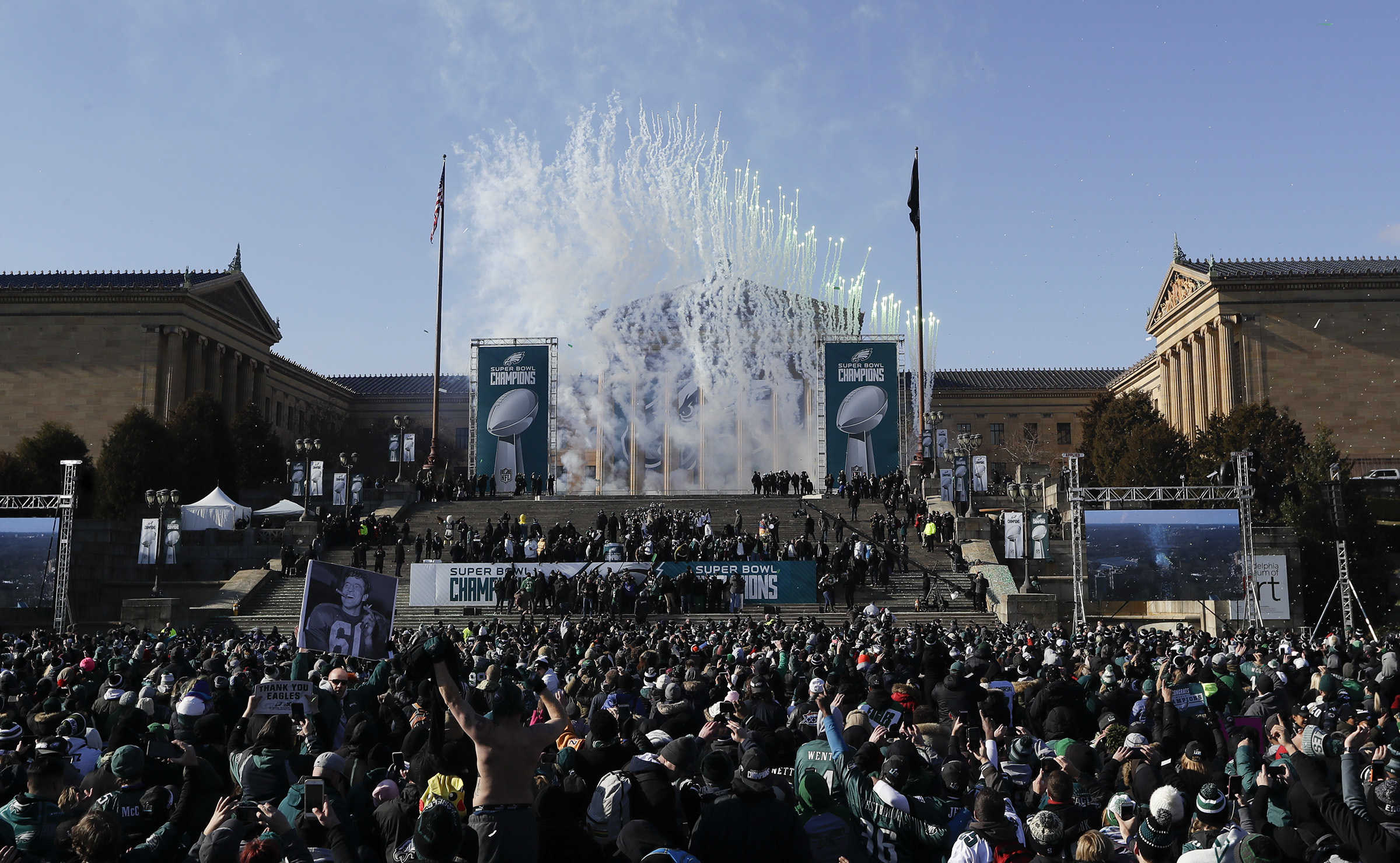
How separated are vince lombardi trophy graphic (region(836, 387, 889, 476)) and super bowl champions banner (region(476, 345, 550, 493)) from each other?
12.0 m

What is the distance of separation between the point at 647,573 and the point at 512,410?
1522 cm

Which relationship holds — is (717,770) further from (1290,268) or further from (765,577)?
(1290,268)

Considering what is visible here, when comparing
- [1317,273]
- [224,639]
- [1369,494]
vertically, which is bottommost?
[224,639]

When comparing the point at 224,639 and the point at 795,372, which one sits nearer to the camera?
the point at 224,639

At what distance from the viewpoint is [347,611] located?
14.7 meters

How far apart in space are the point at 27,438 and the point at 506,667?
5533 centimetres

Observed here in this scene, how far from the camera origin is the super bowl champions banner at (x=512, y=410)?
47938 millimetres

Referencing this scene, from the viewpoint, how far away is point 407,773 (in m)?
7.82

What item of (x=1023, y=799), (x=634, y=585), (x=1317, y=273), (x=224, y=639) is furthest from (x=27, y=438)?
(x=1317, y=273)

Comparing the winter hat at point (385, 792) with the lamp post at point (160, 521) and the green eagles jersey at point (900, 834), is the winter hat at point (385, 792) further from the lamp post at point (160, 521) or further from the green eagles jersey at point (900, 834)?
the lamp post at point (160, 521)

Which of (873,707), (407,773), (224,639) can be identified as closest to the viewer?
(407,773)

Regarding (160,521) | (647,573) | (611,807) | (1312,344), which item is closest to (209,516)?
(160,521)

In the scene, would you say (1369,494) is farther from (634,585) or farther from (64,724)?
(64,724)

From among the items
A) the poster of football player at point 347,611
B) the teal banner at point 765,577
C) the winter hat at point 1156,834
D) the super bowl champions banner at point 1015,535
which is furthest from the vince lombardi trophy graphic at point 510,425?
the winter hat at point 1156,834
